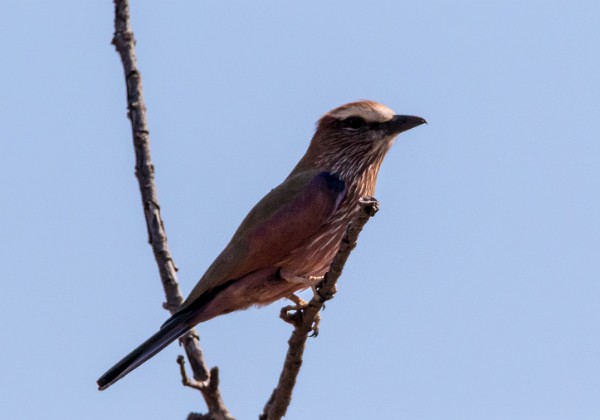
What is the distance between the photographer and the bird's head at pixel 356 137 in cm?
671

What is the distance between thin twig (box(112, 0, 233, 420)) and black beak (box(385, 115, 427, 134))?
2.17 meters

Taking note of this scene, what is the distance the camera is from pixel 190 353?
5.37 m

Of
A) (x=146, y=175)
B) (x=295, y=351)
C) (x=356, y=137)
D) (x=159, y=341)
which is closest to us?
(x=295, y=351)

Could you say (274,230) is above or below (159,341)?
above

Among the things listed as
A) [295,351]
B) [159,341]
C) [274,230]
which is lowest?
[295,351]

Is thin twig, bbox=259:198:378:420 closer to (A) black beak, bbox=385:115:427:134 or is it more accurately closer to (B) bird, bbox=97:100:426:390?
(B) bird, bbox=97:100:426:390

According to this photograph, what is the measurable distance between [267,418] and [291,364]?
0.32 meters

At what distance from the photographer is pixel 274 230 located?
5.92m

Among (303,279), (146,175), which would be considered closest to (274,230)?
(303,279)

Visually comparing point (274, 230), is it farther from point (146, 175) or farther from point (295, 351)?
point (295, 351)

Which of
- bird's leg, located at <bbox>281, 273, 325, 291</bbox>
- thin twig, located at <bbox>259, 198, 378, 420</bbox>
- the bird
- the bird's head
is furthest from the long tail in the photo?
the bird's head

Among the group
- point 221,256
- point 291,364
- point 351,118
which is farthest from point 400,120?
point 291,364

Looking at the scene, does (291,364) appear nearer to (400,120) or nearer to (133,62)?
(133,62)

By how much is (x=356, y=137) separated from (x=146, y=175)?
6.87 ft
